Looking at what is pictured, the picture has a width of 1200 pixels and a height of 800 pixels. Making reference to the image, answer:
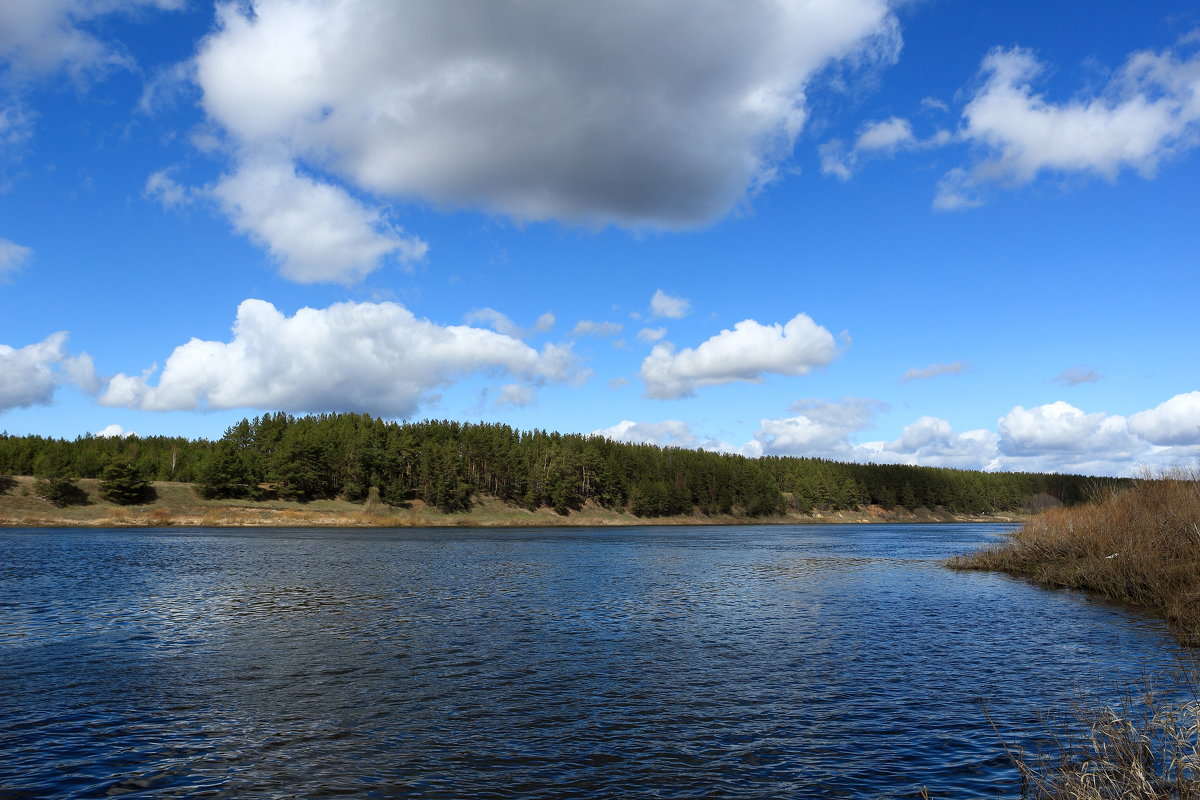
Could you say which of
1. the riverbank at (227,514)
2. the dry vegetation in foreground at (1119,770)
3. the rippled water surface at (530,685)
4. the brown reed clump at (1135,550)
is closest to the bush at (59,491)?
the riverbank at (227,514)

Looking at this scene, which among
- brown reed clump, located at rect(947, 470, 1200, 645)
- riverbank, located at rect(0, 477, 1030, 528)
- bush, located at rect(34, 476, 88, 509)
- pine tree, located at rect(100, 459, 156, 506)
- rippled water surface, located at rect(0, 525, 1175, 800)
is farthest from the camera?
pine tree, located at rect(100, 459, 156, 506)

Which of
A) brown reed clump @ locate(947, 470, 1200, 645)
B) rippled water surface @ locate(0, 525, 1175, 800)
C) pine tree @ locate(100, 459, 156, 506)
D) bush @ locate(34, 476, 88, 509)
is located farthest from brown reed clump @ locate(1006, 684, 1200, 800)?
bush @ locate(34, 476, 88, 509)

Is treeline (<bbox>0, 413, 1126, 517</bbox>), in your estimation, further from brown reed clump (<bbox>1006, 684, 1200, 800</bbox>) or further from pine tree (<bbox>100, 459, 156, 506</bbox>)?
brown reed clump (<bbox>1006, 684, 1200, 800</bbox>)

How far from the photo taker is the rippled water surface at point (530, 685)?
14172mm

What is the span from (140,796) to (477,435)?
175149mm

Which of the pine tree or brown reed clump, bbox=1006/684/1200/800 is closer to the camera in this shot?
brown reed clump, bbox=1006/684/1200/800

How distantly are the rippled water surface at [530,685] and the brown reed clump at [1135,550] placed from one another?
2.16m

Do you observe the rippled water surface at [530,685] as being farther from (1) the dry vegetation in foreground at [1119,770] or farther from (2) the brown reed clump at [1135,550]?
(2) the brown reed clump at [1135,550]

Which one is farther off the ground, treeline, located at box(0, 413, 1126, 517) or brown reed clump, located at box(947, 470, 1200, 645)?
treeline, located at box(0, 413, 1126, 517)

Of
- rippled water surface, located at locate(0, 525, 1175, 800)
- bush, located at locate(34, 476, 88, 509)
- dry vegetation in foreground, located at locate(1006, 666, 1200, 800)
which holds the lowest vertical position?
rippled water surface, located at locate(0, 525, 1175, 800)

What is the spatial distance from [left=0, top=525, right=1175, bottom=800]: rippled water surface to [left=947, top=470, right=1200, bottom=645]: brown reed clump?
216cm

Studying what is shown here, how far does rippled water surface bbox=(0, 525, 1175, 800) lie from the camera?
14172mm

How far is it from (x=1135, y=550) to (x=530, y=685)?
32992 mm

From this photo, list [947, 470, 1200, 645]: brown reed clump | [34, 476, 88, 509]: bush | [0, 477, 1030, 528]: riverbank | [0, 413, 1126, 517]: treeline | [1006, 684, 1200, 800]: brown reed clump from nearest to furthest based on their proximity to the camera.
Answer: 1. [1006, 684, 1200, 800]: brown reed clump
2. [947, 470, 1200, 645]: brown reed clump
3. [0, 477, 1030, 528]: riverbank
4. [34, 476, 88, 509]: bush
5. [0, 413, 1126, 517]: treeline
